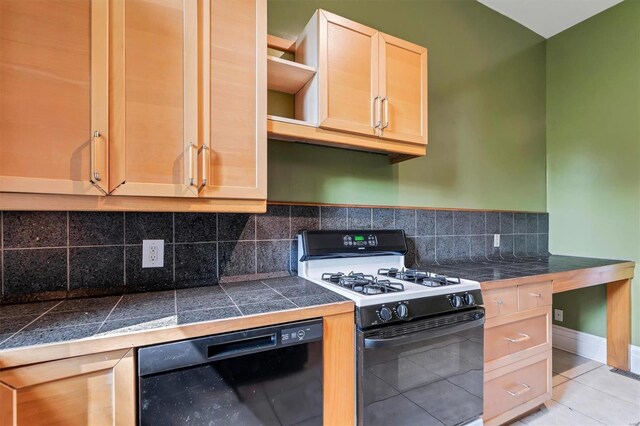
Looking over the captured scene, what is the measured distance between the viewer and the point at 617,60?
2.50 metres

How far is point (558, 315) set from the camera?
9.42 feet

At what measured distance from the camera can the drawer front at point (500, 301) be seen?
1580 mm

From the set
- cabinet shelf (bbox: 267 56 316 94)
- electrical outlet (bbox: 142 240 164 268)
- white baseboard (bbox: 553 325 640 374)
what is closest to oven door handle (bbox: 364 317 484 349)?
electrical outlet (bbox: 142 240 164 268)

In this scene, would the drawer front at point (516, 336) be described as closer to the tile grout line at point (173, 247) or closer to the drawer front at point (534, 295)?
the drawer front at point (534, 295)

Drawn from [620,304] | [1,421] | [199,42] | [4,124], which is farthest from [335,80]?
[620,304]

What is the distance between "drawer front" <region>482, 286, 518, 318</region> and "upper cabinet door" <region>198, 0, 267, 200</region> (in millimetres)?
1274

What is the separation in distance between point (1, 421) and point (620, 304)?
359cm

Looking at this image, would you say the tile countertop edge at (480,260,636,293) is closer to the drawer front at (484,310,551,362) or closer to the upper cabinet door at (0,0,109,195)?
the drawer front at (484,310,551,362)

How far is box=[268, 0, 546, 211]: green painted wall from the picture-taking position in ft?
6.05

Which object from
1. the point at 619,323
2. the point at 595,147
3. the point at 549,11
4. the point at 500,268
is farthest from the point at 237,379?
the point at 549,11

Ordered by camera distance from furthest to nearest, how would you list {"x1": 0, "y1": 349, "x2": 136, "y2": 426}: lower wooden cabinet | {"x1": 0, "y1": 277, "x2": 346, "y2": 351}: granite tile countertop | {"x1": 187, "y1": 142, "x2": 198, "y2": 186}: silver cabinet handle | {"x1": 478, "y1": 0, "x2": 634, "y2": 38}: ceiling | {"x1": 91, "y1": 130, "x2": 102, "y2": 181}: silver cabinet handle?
1. {"x1": 478, "y1": 0, "x2": 634, "y2": 38}: ceiling
2. {"x1": 187, "y1": 142, "x2": 198, "y2": 186}: silver cabinet handle
3. {"x1": 91, "y1": 130, "x2": 102, "y2": 181}: silver cabinet handle
4. {"x1": 0, "y1": 277, "x2": 346, "y2": 351}: granite tile countertop
5. {"x1": 0, "y1": 349, "x2": 136, "y2": 426}: lower wooden cabinet

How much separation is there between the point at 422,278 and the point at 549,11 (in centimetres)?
271

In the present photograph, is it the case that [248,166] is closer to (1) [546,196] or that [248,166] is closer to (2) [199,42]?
(2) [199,42]

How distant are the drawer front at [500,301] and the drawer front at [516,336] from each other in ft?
0.25
